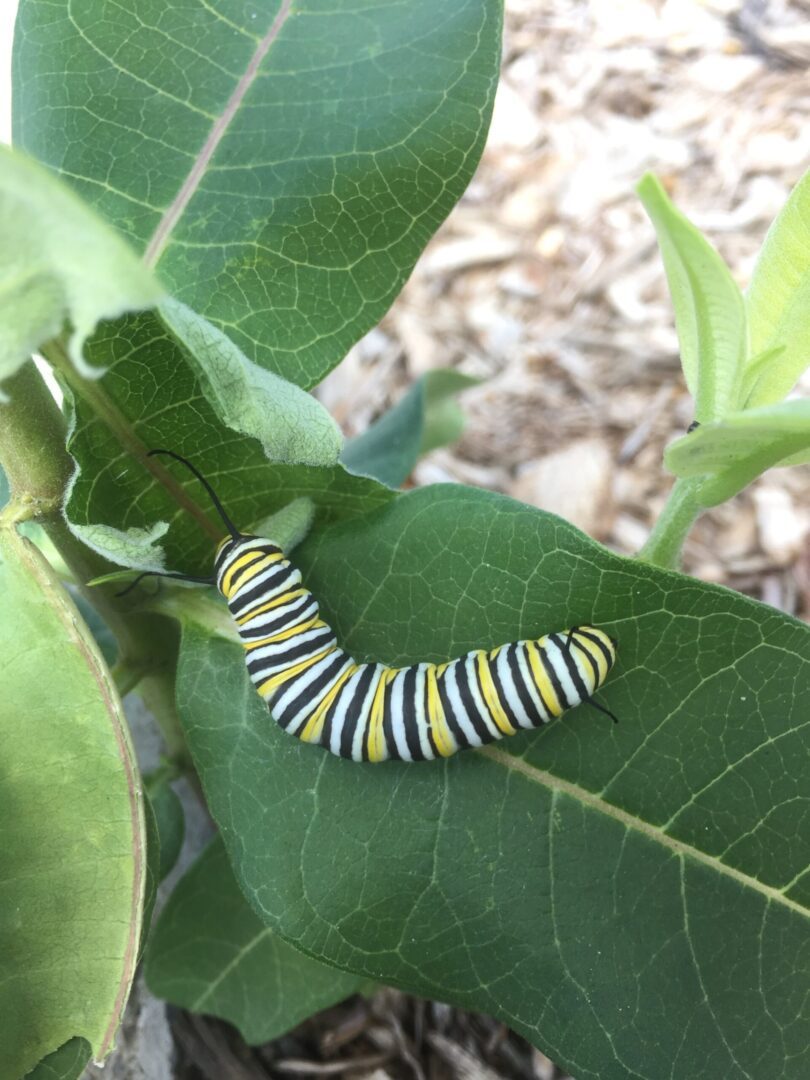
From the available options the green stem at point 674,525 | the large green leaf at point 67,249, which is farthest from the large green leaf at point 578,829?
the large green leaf at point 67,249

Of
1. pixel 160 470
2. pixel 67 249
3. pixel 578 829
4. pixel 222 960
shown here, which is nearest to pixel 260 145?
pixel 160 470

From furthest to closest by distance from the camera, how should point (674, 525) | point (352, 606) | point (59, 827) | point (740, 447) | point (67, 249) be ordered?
point (352, 606), point (674, 525), point (59, 827), point (740, 447), point (67, 249)

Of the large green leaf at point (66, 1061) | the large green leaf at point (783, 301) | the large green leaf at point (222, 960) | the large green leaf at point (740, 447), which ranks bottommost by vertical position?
the large green leaf at point (222, 960)

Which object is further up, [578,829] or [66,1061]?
[578,829]

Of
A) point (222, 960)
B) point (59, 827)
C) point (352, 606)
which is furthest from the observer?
point (222, 960)

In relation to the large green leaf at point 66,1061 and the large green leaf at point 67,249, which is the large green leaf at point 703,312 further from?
the large green leaf at point 66,1061

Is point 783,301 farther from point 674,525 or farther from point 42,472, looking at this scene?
point 42,472

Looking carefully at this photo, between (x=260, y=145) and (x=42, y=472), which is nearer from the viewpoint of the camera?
(x=42, y=472)

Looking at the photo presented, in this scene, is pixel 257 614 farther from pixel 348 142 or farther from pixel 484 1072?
pixel 484 1072
